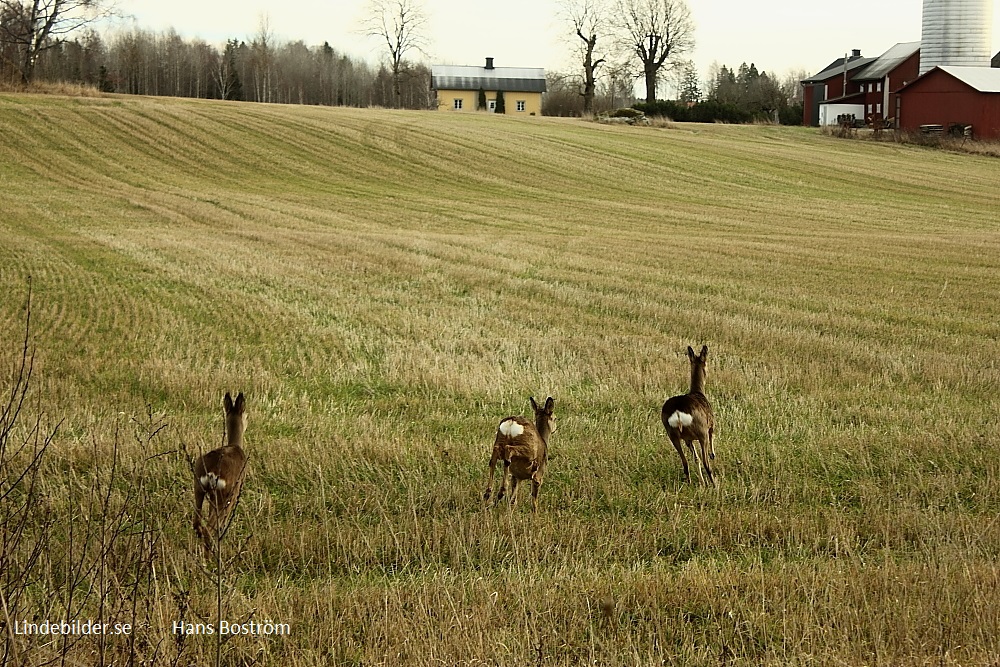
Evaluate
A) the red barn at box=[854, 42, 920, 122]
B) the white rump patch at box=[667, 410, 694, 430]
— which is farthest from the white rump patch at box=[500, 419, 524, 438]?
the red barn at box=[854, 42, 920, 122]

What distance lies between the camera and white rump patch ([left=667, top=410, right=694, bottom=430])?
21.3 ft

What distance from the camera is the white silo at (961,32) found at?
221 feet

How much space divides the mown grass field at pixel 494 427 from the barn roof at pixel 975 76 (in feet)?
134

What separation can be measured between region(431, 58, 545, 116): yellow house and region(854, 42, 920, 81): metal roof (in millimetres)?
33610

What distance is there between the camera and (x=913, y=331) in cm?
1292

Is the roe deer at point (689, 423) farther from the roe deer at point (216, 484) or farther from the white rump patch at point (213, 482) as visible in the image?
the white rump patch at point (213, 482)

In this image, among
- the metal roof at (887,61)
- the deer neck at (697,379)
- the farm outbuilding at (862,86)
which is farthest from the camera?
the metal roof at (887,61)

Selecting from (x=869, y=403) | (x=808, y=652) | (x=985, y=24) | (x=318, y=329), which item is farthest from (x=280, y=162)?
(x=985, y=24)

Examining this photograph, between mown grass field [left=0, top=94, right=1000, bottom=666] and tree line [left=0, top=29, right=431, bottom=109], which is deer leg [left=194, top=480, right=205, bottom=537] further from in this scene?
tree line [left=0, top=29, right=431, bottom=109]

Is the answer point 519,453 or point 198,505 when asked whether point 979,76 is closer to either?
point 519,453

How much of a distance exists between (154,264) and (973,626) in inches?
620

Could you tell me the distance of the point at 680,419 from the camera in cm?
651

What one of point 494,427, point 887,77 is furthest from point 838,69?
point 494,427

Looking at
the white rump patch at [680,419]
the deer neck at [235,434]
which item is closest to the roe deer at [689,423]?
the white rump patch at [680,419]
